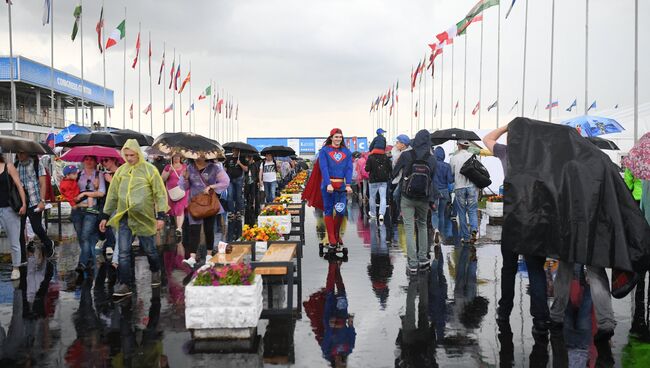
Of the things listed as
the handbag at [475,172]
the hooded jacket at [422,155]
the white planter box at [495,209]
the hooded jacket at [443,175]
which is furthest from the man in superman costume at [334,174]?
the white planter box at [495,209]

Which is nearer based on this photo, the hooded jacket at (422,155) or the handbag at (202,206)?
the hooded jacket at (422,155)

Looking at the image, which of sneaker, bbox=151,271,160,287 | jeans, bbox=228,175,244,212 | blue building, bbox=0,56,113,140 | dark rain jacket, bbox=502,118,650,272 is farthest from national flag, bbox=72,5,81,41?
dark rain jacket, bbox=502,118,650,272

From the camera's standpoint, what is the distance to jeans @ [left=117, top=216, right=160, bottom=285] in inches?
295

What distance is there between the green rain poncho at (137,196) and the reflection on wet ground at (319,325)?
89 centimetres

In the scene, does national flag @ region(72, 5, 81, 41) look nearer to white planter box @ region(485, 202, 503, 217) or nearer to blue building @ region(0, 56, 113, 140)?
blue building @ region(0, 56, 113, 140)

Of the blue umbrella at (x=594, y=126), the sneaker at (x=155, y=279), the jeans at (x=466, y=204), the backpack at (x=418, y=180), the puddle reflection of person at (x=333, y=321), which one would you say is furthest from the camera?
the blue umbrella at (x=594, y=126)

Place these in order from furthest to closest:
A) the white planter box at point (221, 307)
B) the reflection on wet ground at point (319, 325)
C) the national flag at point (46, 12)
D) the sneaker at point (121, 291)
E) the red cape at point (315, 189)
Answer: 1. the national flag at point (46, 12)
2. the red cape at point (315, 189)
3. the sneaker at point (121, 291)
4. the white planter box at point (221, 307)
5. the reflection on wet ground at point (319, 325)

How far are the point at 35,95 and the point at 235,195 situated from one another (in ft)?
152

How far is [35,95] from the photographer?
56.5 meters

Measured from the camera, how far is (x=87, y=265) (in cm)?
917

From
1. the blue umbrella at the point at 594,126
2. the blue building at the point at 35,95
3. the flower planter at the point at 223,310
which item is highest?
the blue building at the point at 35,95

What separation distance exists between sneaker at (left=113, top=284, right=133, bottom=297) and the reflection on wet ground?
156mm

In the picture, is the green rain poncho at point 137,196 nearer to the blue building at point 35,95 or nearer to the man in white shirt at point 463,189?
the man in white shirt at point 463,189

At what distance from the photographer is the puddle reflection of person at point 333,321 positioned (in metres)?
5.22
